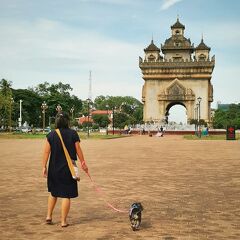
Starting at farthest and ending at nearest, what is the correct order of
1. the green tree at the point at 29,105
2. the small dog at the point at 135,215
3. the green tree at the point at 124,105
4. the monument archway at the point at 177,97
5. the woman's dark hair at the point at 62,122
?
the green tree at the point at 124,105 < the green tree at the point at 29,105 < the monument archway at the point at 177,97 < the woman's dark hair at the point at 62,122 < the small dog at the point at 135,215

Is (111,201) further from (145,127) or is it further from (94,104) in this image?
(94,104)

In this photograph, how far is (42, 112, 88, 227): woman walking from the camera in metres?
6.63

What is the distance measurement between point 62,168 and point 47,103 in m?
A: 104

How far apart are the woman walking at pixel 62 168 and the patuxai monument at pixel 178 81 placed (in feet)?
218

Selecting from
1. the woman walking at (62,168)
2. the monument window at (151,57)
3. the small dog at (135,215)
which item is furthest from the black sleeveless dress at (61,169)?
the monument window at (151,57)

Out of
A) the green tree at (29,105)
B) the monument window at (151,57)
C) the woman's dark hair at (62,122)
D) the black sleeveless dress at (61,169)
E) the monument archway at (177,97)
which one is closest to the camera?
the black sleeveless dress at (61,169)

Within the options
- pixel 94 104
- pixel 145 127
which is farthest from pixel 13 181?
pixel 94 104

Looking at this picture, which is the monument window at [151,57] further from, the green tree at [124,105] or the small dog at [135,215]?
the small dog at [135,215]

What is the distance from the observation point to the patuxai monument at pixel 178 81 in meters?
73.2

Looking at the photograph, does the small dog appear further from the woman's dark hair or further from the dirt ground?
the woman's dark hair

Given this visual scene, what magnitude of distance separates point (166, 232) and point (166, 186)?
178 inches

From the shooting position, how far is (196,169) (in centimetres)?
1481

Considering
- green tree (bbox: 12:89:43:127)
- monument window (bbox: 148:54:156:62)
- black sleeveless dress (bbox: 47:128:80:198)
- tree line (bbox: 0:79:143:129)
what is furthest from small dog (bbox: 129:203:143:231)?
green tree (bbox: 12:89:43:127)

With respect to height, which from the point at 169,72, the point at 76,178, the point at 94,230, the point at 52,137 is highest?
the point at 169,72
